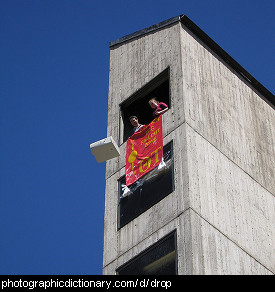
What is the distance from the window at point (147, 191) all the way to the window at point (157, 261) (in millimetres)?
1393

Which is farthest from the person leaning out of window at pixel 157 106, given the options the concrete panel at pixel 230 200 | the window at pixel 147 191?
the concrete panel at pixel 230 200

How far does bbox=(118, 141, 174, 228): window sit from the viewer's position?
2305 centimetres

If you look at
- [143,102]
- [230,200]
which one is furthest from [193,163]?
[143,102]

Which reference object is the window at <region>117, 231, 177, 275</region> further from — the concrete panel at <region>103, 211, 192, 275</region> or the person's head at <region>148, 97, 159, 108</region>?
the person's head at <region>148, 97, 159, 108</region>

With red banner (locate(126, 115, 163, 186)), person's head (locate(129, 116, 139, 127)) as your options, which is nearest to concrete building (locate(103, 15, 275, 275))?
red banner (locate(126, 115, 163, 186))

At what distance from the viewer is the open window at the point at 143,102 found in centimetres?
2603

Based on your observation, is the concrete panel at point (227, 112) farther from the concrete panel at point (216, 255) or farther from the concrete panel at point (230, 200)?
the concrete panel at point (216, 255)

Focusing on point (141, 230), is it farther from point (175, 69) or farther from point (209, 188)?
point (175, 69)

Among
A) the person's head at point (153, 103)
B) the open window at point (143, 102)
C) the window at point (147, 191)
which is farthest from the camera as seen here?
the open window at point (143, 102)

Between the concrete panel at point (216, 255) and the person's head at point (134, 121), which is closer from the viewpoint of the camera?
the concrete panel at point (216, 255)

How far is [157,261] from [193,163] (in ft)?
8.98

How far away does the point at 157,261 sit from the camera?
2173 cm

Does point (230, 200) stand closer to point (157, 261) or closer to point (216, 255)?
point (216, 255)
